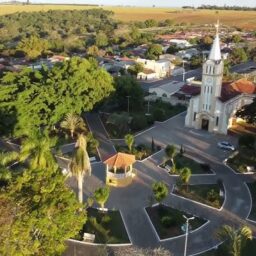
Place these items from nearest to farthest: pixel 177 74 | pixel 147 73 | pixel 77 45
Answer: pixel 147 73 → pixel 177 74 → pixel 77 45

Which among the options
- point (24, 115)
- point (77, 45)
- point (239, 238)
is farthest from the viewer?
point (77, 45)

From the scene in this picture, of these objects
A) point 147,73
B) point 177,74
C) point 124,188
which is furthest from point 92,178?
point 177,74

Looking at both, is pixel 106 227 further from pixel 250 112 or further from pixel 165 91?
pixel 165 91

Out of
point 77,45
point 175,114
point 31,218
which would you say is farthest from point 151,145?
point 77,45

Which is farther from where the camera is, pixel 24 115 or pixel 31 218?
pixel 24 115

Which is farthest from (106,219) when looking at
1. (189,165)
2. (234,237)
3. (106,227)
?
(189,165)

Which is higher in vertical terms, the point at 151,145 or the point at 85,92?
the point at 85,92

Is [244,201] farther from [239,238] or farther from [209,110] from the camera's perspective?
[209,110]

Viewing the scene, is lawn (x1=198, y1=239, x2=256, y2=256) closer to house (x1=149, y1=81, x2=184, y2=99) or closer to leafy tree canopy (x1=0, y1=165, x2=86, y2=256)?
leafy tree canopy (x1=0, y1=165, x2=86, y2=256)
